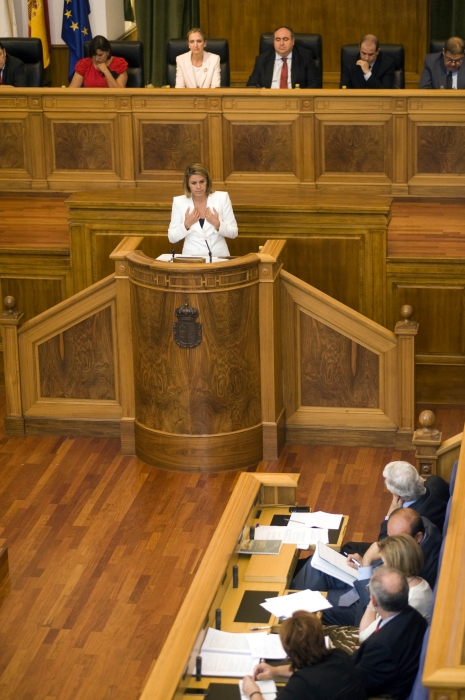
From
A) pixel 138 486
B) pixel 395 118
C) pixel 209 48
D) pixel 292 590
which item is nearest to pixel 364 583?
pixel 292 590

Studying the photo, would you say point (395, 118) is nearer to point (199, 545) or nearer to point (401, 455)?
point (401, 455)

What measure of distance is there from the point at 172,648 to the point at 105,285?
9.92ft

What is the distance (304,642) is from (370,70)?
6132 mm

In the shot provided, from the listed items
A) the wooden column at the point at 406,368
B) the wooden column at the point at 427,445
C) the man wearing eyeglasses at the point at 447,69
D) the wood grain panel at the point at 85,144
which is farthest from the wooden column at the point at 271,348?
the man wearing eyeglasses at the point at 447,69

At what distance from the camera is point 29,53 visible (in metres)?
9.48

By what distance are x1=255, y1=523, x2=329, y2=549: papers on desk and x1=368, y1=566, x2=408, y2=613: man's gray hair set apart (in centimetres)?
94

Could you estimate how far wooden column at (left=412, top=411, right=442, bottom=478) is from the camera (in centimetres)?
523

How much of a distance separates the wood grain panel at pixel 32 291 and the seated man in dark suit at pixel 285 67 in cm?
247

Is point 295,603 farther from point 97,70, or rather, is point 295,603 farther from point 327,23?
point 327,23

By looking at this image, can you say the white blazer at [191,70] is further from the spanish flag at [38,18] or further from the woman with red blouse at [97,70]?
the spanish flag at [38,18]

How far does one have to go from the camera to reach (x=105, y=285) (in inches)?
255

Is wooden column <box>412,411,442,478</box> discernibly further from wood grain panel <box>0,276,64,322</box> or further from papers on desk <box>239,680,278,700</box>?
wood grain panel <box>0,276,64,322</box>

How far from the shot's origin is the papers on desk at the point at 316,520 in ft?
15.9

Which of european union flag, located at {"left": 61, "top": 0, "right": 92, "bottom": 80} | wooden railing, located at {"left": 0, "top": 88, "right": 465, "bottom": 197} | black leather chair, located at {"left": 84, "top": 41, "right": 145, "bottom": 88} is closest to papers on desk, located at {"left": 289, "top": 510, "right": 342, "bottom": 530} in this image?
wooden railing, located at {"left": 0, "top": 88, "right": 465, "bottom": 197}
